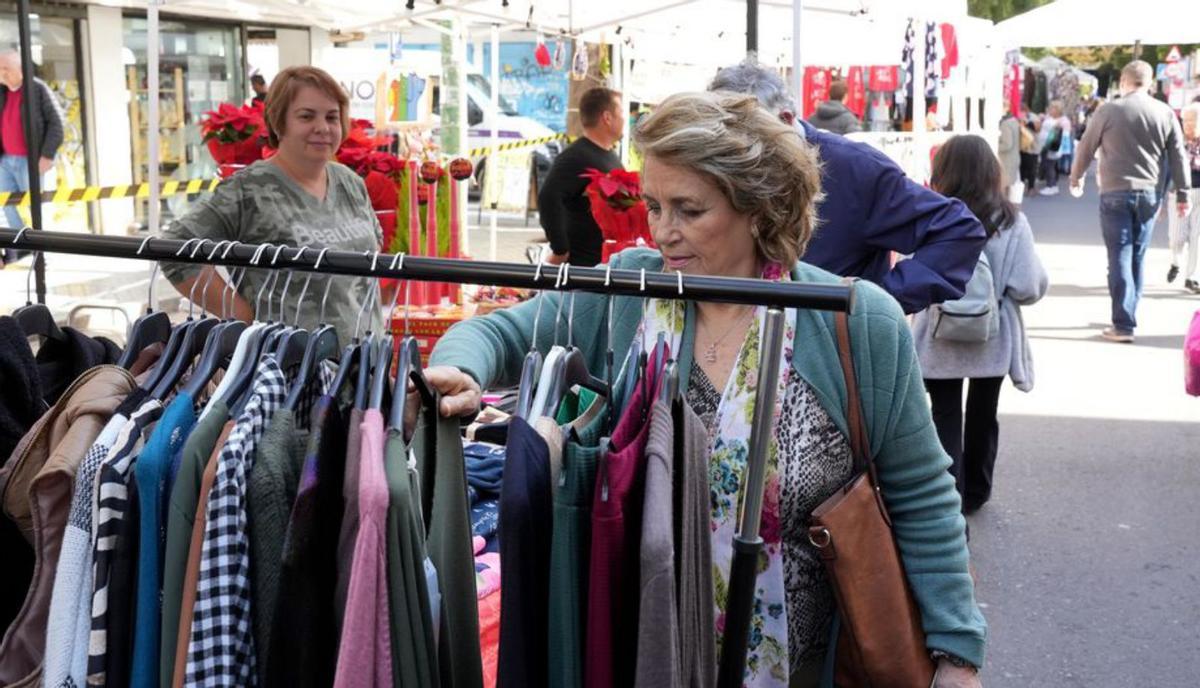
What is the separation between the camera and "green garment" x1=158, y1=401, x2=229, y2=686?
5.56 feet

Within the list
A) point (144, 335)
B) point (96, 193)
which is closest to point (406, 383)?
point (144, 335)

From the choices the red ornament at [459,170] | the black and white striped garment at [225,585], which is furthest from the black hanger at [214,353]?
the red ornament at [459,170]

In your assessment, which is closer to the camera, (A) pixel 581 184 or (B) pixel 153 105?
(B) pixel 153 105

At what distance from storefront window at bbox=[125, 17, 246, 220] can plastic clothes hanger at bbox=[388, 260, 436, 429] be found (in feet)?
44.6

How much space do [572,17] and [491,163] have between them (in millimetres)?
4169

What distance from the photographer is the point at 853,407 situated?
218cm

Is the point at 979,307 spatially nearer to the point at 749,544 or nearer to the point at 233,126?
the point at 233,126

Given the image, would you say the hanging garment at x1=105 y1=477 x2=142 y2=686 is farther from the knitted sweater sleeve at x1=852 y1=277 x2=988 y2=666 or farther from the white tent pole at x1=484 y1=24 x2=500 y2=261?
the white tent pole at x1=484 y1=24 x2=500 y2=261

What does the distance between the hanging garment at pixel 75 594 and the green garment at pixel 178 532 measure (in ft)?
0.41

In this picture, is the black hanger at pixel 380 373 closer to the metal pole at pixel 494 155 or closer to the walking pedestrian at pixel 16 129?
the walking pedestrian at pixel 16 129

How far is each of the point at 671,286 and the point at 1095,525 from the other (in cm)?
510

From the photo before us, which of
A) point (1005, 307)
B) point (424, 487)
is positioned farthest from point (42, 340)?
point (1005, 307)

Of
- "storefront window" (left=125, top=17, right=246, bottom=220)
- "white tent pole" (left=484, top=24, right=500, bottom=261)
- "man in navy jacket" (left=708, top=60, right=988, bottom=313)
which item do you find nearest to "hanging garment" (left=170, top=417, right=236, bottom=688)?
"man in navy jacket" (left=708, top=60, right=988, bottom=313)

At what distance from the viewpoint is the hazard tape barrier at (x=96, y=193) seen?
10430mm
